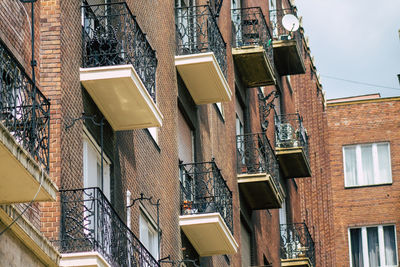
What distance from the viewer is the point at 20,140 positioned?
15.2 metres

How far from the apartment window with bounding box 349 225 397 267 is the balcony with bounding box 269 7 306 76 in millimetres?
11368

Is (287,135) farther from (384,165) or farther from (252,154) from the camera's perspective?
(384,165)

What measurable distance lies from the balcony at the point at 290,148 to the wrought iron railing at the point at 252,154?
4562 millimetres

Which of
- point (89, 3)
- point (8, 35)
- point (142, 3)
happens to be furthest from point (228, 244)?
point (8, 35)

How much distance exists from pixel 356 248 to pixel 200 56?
25623mm

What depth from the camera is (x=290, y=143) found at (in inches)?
1539

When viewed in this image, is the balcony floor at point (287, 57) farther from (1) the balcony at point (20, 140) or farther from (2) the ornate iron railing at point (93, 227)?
(1) the balcony at point (20, 140)

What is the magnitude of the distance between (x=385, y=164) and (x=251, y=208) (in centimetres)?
1871

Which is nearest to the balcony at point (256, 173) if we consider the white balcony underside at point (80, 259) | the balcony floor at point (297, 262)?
the balcony floor at point (297, 262)

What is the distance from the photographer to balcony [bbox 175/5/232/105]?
87.0 ft

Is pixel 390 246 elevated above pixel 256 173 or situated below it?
above

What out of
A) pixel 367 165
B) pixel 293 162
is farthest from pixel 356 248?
pixel 293 162

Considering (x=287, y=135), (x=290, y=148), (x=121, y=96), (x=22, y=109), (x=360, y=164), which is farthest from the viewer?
(x=360, y=164)

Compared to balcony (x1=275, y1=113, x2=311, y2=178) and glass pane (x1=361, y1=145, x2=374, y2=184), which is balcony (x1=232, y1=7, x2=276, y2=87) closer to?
balcony (x1=275, y1=113, x2=311, y2=178)
